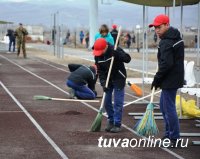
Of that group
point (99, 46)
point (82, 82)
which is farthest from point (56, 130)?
point (82, 82)

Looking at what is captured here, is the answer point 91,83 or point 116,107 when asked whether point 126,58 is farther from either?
point 91,83

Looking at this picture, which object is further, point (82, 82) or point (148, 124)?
point (82, 82)

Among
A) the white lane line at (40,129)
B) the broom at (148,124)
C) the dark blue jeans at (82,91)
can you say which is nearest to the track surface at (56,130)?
the white lane line at (40,129)

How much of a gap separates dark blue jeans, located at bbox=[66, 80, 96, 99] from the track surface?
0.44 meters

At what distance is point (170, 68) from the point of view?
881 centimetres

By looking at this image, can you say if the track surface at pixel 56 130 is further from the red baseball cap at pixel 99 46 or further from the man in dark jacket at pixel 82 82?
the red baseball cap at pixel 99 46

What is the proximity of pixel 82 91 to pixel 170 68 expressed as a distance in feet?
19.0

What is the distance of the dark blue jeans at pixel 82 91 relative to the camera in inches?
565

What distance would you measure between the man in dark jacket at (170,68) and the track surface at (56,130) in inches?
19.8

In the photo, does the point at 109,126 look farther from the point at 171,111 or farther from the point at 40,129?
the point at 171,111

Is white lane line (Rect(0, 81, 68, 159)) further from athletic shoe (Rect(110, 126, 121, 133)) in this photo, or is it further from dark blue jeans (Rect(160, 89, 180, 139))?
dark blue jeans (Rect(160, 89, 180, 139))

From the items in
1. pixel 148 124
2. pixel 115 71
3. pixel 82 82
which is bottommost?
pixel 148 124

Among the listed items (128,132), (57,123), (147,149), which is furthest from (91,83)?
(147,149)

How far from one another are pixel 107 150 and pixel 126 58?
1937mm
